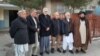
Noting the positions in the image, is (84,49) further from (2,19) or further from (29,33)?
(2,19)

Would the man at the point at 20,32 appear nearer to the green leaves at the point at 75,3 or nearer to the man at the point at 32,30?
the man at the point at 32,30

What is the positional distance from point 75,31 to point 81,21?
50cm

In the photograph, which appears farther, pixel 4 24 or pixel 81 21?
pixel 4 24

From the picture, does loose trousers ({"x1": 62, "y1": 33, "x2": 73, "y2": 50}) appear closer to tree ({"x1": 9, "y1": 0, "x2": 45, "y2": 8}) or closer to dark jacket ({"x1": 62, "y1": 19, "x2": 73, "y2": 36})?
dark jacket ({"x1": 62, "y1": 19, "x2": 73, "y2": 36})

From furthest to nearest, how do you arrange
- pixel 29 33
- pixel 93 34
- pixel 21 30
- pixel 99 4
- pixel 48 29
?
pixel 99 4
pixel 93 34
pixel 48 29
pixel 29 33
pixel 21 30

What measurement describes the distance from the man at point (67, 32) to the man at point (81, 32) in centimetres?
21

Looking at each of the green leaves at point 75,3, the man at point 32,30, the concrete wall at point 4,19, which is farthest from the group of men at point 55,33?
the concrete wall at point 4,19

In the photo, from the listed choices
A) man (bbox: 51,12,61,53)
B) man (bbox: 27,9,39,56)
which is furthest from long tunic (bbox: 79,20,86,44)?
man (bbox: 27,9,39,56)

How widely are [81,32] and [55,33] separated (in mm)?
1207

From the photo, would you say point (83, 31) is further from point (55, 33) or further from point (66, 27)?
point (55, 33)

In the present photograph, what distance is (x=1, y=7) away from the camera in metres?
37.5

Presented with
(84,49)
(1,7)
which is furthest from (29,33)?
(1,7)

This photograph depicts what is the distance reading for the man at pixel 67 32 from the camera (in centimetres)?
1235

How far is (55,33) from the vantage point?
12305 mm
